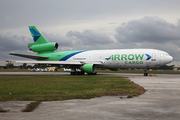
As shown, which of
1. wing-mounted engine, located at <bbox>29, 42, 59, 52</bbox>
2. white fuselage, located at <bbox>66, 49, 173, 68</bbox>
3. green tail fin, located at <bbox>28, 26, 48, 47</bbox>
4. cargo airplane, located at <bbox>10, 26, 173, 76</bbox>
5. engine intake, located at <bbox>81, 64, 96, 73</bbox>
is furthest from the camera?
green tail fin, located at <bbox>28, 26, 48, 47</bbox>

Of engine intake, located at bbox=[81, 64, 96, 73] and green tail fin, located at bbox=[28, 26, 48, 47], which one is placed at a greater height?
green tail fin, located at bbox=[28, 26, 48, 47]

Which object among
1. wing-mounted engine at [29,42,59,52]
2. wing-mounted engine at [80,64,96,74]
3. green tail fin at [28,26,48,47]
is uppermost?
green tail fin at [28,26,48,47]

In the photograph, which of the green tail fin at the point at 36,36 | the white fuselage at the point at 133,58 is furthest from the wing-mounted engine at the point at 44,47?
the white fuselage at the point at 133,58

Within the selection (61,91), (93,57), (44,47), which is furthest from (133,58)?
(61,91)

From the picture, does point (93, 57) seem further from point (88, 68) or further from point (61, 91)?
point (61, 91)

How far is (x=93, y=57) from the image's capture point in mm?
34625

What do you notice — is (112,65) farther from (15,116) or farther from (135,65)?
(15,116)

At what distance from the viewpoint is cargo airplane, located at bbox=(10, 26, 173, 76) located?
3066cm

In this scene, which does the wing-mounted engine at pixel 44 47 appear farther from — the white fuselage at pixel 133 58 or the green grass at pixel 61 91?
the green grass at pixel 61 91

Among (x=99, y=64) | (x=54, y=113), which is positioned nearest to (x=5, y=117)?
(x=54, y=113)

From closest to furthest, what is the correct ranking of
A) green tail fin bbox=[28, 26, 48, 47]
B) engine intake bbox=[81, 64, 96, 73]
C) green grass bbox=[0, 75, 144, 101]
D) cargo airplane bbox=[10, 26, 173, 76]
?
green grass bbox=[0, 75, 144, 101]
cargo airplane bbox=[10, 26, 173, 76]
engine intake bbox=[81, 64, 96, 73]
green tail fin bbox=[28, 26, 48, 47]

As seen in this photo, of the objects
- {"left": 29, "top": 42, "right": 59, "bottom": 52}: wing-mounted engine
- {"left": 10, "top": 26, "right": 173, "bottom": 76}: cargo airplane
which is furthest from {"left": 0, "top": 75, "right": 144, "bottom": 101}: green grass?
{"left": 29, "top": 42, "right": 59, "bottom": 52}: wing-mounted engine

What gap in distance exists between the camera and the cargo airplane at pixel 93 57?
101 ft

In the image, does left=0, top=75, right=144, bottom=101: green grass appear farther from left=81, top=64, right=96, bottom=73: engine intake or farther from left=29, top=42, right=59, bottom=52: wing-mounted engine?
left=29, top=42, right=59, bottom=52: wing-mounted engine
